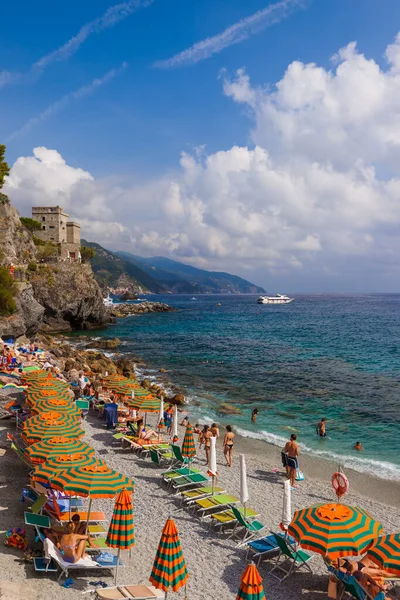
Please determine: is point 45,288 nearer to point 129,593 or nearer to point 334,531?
point 129,593

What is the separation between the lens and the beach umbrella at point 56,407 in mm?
16078

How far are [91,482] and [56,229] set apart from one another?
7338 centimetres

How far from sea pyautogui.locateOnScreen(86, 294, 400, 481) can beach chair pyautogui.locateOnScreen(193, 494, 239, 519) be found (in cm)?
773

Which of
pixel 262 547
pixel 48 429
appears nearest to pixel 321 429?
pixel 262 547

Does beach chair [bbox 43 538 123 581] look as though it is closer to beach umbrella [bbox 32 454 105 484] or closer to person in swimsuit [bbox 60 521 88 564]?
person in swimsuit [bbox 60 521 88 564]

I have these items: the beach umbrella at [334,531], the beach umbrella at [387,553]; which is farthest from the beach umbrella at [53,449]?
the beach umbrella at [387,553]

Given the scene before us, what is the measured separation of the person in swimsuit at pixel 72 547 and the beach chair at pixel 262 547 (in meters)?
4.01

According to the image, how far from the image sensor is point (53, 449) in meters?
11.9

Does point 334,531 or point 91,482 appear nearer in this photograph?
point 334,531

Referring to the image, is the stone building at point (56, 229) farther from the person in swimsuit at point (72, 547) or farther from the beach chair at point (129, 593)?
the beach chair at point (129, 593)

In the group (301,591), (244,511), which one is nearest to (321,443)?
(244,511)

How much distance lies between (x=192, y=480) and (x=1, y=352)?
23.0 meters

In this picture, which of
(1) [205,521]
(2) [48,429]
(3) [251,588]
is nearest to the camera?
(3) [251,588]

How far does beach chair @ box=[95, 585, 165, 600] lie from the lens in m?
8.24
